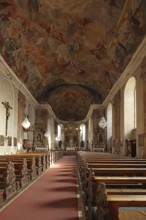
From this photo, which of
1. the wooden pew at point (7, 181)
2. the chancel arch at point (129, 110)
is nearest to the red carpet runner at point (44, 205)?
the wooden pew at point (7, 181)

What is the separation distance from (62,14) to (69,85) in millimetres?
15020

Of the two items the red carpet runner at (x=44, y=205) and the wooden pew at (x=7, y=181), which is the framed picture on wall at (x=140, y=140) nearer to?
the red carpet runner at (x=44, y=205)

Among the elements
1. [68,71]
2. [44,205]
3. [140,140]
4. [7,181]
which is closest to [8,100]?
[140,140]

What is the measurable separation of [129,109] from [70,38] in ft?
21.9

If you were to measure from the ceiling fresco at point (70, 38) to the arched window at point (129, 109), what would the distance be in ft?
5.27

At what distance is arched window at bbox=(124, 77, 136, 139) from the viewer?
1720 centimetres

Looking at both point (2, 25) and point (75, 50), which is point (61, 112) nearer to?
point (75, 50)

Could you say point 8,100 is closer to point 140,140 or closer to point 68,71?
point 140,140

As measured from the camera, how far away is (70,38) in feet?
61.2

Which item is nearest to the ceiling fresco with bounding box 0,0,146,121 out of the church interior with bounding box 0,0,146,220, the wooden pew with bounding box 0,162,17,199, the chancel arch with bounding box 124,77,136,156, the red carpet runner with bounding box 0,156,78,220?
the church interior with bounding box 0,0,146,220

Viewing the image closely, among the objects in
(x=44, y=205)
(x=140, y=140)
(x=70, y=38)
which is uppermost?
(x=70, y=38)

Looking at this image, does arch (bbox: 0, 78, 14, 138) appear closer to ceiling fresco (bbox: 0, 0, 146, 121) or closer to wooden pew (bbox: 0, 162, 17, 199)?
ceiling fresco (bbox: 0, 0, 146, 121)

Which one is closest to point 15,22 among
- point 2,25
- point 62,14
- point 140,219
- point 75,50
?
point 2,25

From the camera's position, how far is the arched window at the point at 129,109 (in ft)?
56.4
